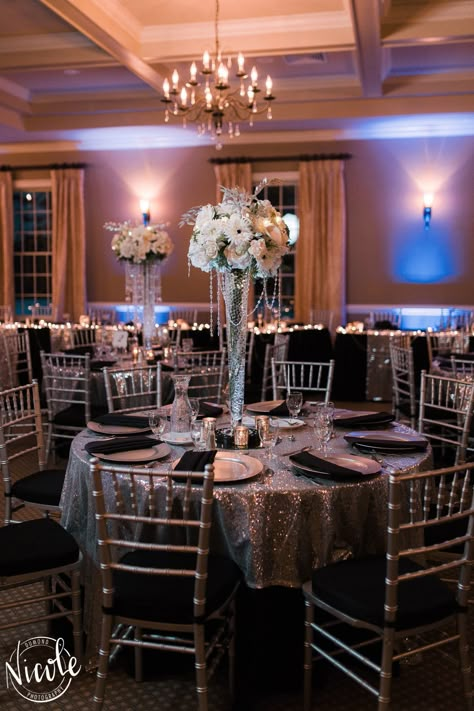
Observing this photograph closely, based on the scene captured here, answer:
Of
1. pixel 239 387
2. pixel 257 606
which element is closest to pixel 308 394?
pixel 239 387

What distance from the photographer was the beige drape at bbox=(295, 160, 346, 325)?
10719mm

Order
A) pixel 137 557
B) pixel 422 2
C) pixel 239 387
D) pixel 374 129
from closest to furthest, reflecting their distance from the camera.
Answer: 1. pixel 137 557
2. pixel 239 387
3. pixel 422 2
4. pixel 374 129

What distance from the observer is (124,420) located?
3.45 meters

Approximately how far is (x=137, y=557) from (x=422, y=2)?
6.22 m

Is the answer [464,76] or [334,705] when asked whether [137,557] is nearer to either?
[334,705]

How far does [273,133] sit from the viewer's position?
1079 centimetres

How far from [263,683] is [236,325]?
1477mm

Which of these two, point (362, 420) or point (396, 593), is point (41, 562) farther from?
point (362, 420)

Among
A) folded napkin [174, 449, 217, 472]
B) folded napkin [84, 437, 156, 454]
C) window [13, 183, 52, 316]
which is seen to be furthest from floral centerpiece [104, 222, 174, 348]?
window [13, 183, 52, 316]

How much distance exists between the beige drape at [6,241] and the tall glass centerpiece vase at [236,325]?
9.68 m

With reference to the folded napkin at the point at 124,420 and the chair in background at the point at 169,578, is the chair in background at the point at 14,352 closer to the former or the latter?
the folded napkin at the point at 124,420

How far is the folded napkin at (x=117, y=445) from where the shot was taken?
2.94 m

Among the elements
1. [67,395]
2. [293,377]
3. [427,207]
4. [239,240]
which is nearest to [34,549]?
[239,240]

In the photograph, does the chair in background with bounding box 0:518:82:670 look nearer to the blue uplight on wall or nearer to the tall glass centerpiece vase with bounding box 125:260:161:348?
the tall glass centerpiece vase with bounding box 125:260:161:348
